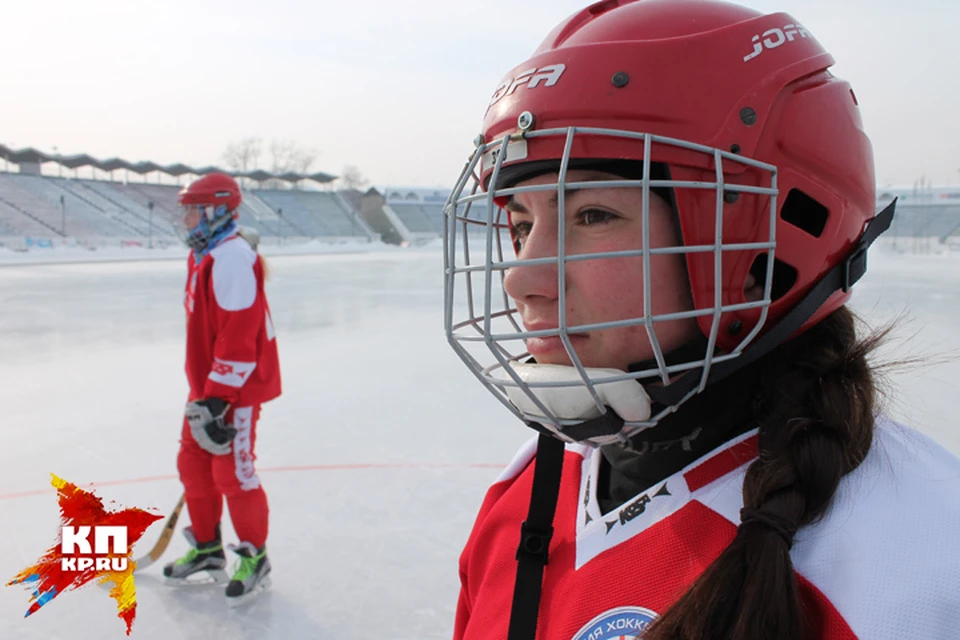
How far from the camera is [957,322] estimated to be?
7.48 meters

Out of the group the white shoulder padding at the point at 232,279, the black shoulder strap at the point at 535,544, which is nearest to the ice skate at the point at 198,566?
the white shoulder padding at the point at 232,279

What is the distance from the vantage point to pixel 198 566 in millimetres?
2627

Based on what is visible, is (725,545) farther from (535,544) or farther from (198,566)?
(198,566)

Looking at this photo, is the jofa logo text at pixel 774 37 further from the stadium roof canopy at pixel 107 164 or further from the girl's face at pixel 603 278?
the stadium roof canopy at pixel 107 164

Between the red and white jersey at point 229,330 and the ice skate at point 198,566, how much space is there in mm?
569

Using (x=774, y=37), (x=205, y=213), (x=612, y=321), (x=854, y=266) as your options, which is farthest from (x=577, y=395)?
(x=205, y=213)

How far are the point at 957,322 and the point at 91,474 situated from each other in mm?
8284

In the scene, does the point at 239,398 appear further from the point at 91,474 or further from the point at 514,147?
the point at 514,147

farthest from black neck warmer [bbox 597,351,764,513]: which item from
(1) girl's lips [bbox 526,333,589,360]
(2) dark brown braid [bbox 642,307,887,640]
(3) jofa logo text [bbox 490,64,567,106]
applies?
(3) jofa logo text [bbox 490,64,567,106]

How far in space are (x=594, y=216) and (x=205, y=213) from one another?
8.04ft

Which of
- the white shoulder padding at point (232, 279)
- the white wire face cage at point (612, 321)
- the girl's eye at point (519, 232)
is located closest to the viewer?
the white wire face cage at point (612, 321)

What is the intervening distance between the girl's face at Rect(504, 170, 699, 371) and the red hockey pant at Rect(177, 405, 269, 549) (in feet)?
6.85

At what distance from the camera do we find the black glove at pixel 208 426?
102 inches

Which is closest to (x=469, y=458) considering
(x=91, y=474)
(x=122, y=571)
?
(x=91, y=474)
